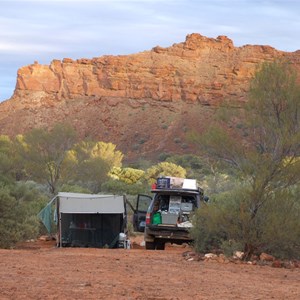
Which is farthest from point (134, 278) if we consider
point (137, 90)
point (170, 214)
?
point (137, 90)

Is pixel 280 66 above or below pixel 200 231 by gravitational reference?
above

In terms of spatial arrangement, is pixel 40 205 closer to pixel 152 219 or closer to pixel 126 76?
pixel 152 219

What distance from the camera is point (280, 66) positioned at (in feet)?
54.8

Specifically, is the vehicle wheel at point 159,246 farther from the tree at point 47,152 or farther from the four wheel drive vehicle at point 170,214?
the tree at point 47,152

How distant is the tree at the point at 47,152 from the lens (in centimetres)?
4569

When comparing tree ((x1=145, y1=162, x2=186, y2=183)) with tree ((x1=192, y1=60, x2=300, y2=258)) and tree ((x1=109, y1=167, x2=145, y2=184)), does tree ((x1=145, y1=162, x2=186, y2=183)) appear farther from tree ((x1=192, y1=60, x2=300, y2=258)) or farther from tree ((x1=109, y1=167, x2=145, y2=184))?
tree ((x1=192, y1=60, x2=300, y2=258))

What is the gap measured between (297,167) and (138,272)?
14.2 ft

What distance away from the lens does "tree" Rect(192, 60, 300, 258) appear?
1614cm

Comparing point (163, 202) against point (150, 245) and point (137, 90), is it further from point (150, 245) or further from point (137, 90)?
point (137, 90)

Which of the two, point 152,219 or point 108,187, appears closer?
point 152,219

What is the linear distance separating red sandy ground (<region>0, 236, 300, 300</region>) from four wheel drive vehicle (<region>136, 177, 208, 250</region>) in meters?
3.74

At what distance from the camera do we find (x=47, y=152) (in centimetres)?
4759

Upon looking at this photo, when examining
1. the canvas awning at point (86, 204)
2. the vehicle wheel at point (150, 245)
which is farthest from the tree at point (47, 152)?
the vehicle wheel at point (150, 245)

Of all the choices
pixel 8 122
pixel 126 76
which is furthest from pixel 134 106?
pixel 8 122
